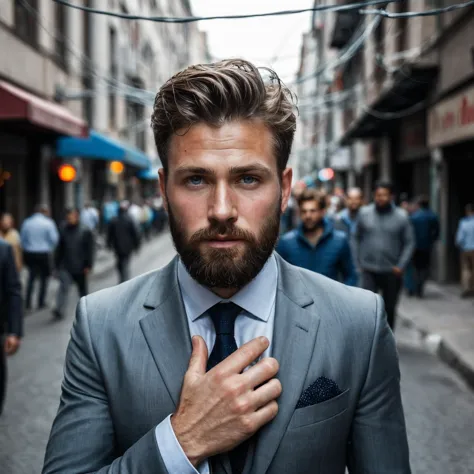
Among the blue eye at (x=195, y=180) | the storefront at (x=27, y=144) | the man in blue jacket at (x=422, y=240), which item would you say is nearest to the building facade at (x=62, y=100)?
the storefront at (x=27, y=144)

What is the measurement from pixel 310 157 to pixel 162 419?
52910 mm

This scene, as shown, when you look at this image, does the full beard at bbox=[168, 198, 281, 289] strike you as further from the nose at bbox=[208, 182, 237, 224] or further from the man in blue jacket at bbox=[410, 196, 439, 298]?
the man in blue jacket at bbox=[410, 196, 439, 298]

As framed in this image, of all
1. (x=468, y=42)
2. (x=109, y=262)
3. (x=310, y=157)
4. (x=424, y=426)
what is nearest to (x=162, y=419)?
(x=424, y=426)

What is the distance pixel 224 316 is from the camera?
1.78 meters

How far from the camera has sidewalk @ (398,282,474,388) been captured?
8.03m

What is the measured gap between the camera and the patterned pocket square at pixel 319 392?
171 centimetres

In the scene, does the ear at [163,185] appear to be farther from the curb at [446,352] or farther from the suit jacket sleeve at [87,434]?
the curb at [446,352]

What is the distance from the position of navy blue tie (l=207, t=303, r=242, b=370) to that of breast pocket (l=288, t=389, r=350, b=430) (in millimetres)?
228

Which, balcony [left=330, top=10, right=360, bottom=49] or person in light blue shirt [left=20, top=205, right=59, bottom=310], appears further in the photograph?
balcony [left=330, top=10, right=360, bottom=49]

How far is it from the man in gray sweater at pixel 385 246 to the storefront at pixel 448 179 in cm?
648

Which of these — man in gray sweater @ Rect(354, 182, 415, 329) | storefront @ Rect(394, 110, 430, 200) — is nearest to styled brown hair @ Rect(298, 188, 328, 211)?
man in gray sweater @ Rect(354, 182, 415, 329)

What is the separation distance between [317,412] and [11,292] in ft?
14.3

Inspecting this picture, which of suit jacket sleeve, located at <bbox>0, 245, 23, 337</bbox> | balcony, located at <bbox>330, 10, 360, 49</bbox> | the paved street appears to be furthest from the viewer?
balcony, located at <bbox>330, 10, 360, 49</bbox>

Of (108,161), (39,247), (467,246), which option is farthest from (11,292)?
(108,161)
